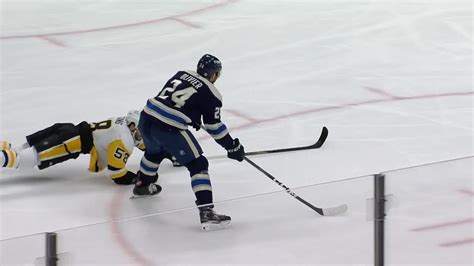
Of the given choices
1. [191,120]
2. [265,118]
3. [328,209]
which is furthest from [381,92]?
[328,209]

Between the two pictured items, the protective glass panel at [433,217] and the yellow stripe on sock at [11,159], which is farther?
the yellow stripe on sock at [11,159]

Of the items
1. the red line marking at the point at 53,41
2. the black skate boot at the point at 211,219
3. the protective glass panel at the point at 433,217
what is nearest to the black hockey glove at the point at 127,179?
the black skate boot at the point at 211,219

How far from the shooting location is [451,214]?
3391 mm

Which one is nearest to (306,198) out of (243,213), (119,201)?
(243,213)

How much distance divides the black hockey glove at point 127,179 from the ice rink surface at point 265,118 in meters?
0.05

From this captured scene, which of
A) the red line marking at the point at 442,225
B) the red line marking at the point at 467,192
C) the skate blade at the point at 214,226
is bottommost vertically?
the red line marking at the point at 442,225

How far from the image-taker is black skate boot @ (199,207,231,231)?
10.5ft

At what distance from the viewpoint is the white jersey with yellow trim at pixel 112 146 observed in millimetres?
5023

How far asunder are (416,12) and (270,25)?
1244mm

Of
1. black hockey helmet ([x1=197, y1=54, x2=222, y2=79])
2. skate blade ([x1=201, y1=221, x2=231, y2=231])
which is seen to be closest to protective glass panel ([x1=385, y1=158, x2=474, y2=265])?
skate blade ([x1=201, y1=221, x2=231, y2=231])

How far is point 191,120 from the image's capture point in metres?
4.62

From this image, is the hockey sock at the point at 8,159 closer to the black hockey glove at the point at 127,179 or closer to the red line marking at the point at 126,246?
the black hockey glove at the point at 127,179

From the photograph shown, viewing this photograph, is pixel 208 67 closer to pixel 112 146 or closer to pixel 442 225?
pixel 112 146

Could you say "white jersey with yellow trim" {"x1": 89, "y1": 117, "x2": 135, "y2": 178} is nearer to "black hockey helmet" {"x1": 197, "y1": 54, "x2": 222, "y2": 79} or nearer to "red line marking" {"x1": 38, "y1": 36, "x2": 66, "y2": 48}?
"black hockey helmet" {"x1": 197, "y1": 54, "x2": 222, "y2": 79}
